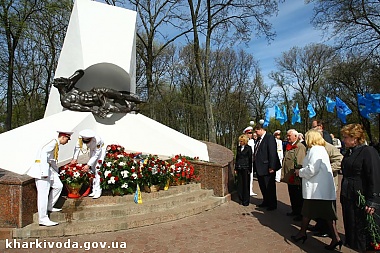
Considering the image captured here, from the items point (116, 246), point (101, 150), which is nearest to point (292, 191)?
point (116, 246)

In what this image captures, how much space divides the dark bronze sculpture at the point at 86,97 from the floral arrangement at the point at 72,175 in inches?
144

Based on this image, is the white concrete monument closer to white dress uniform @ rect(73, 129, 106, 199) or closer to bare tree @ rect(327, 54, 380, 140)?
white dress uniform @ rect(73, 129, 106, 199)

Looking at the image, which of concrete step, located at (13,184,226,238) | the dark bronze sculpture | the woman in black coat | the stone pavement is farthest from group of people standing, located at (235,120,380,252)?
the dark bronze sculpture

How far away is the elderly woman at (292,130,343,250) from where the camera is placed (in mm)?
3965

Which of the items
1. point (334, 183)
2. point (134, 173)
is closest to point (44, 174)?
point (134, 173)

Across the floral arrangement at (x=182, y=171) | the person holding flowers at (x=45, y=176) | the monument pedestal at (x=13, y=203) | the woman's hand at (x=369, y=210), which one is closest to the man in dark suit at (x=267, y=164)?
the floral arrangement at (x=182, y=171)

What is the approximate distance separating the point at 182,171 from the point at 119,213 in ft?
6.51

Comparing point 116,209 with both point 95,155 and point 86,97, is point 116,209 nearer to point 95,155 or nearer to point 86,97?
point 95,155

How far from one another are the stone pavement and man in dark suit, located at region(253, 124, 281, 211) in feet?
2.24

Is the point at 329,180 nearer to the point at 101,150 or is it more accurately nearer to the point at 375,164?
the point at 375,164

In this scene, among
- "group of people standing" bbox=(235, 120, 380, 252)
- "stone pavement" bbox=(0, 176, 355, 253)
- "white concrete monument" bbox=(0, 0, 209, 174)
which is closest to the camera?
"group of people standing" bbox=(235, 120, 380, 252)

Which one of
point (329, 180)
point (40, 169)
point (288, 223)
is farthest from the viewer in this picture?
point (288, 223)

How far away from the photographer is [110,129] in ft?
29.6

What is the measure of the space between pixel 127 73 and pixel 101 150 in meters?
4.44
